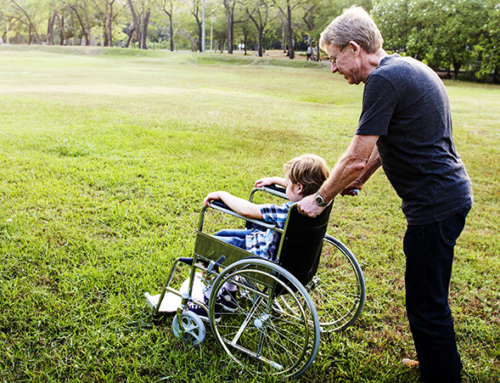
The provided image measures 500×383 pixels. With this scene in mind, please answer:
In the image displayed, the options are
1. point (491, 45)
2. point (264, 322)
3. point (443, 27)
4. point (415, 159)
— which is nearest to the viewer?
point (415, 159)

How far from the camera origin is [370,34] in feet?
6.44

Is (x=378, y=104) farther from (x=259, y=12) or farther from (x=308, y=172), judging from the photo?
(x=259, y=12)

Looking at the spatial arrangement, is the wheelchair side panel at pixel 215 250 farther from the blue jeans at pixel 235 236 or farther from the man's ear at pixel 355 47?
the man's ear at pixel 355 47

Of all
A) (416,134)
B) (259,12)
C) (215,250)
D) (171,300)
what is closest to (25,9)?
(259,12)

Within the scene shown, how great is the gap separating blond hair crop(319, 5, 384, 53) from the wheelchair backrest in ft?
2.87

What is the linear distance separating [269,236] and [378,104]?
1006 mm

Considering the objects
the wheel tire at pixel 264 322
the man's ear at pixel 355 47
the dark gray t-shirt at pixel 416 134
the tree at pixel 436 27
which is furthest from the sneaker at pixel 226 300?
the tree at pixel 436 27

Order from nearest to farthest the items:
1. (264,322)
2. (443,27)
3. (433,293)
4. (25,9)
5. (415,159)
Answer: (415,159) < (433,293) < (264,322) < (443,27) < (25,9)

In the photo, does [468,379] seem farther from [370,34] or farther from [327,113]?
[327,113]

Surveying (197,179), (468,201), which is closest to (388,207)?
(197,179)

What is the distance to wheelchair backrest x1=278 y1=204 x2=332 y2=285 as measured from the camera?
6.78ft

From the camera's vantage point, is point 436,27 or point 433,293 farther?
point 436,27

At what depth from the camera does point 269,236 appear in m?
2.39

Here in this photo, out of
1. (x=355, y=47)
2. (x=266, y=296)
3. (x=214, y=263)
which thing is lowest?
(x=266, y=296)
